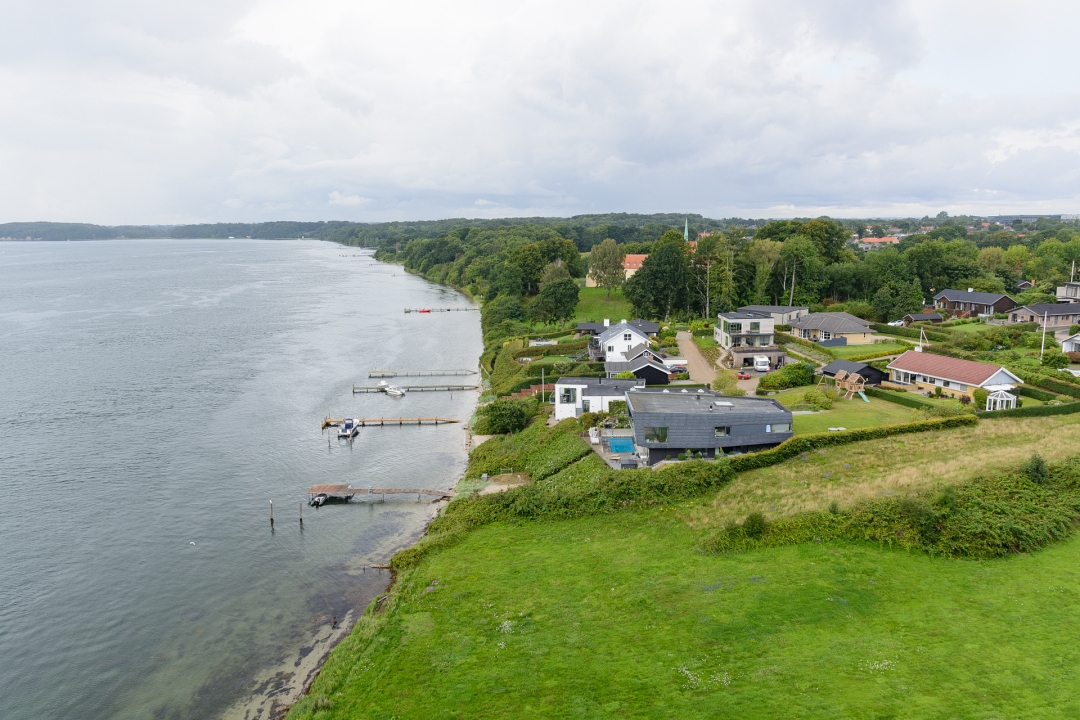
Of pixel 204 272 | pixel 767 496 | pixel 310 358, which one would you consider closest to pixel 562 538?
pixel 767 496

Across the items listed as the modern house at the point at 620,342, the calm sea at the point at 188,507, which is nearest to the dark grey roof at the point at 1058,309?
the modern house at the point at 620,342

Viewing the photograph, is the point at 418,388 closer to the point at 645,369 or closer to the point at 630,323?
the point at 630,323

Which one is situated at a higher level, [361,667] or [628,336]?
[628,336]

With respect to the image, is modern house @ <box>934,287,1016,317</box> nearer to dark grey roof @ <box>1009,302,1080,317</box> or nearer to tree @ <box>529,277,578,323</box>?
dark grey roof @ <box>1009,302,1080,317</box>

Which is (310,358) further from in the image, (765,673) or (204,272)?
(204,272)

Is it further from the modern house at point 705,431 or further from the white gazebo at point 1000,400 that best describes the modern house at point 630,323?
the modern house at point 705,431

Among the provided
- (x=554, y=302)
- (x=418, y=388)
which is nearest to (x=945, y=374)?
(x=418, y=388)

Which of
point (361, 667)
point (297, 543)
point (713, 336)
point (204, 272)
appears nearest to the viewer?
point (361, 667)
